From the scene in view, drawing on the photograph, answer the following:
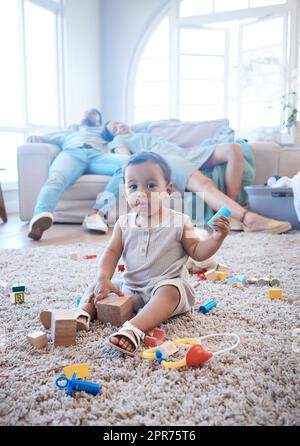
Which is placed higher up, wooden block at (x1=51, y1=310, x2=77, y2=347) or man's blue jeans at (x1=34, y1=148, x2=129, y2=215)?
man's blue jeans at (x1=34, y1=148, x2=129, y2=215)

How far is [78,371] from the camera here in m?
0.68

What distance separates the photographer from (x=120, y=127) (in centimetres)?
277

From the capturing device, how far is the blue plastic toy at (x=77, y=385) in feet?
2.05

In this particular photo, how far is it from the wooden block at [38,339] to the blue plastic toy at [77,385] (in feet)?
0.52


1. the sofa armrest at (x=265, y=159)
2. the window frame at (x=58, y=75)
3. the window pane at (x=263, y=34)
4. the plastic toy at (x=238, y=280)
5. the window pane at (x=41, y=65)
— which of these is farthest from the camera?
the window pane at (x=263, y=34)

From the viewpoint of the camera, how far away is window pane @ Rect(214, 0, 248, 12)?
403 cm

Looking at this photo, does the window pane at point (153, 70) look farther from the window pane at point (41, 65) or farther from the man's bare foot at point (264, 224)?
the man's bare foot at point (264, 224)

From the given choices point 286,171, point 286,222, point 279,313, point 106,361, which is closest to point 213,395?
point 106,361

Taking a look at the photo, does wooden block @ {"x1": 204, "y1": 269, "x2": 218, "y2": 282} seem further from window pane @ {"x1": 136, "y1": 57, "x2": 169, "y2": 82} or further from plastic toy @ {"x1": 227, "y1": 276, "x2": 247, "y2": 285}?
window pane @ {"x1": 136, "y1": 57, "x2": 169, "y2": 82}

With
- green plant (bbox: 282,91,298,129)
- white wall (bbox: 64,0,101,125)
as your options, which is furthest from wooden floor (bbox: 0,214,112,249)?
green plant (bbox: 282,91,298,129)

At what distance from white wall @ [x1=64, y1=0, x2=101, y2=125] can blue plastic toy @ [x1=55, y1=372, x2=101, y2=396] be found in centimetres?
374

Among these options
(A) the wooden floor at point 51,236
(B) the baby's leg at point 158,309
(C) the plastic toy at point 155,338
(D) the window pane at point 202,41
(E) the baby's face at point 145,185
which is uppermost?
(D) the window pane at point 202,41

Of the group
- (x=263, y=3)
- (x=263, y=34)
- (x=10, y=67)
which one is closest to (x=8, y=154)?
(x=10, y=67)

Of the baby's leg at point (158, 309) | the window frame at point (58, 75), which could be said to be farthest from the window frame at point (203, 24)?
the baby's leg at point (158, 309)
